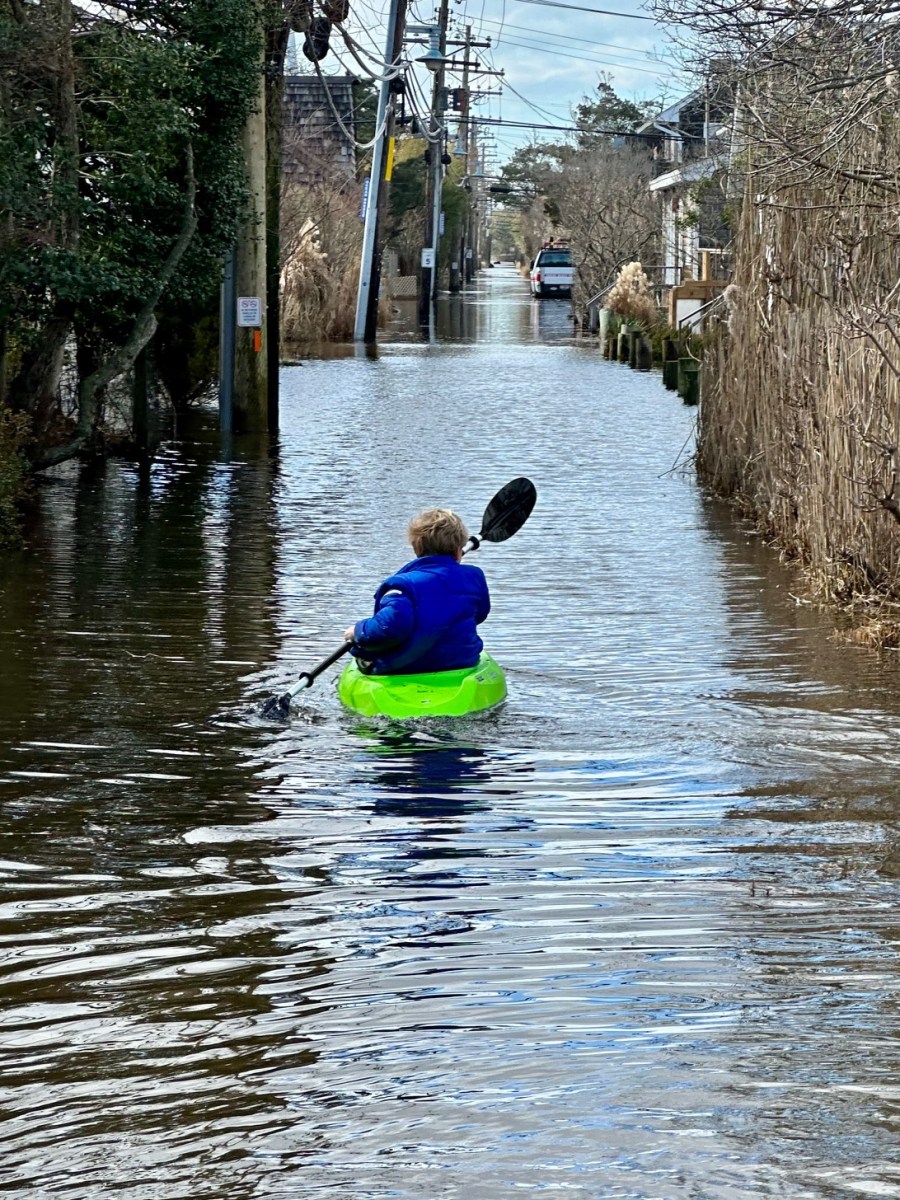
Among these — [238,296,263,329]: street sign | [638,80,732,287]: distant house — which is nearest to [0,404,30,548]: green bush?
[238,296,263,329]: street sign

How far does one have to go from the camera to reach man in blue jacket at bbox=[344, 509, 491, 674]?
28.3 feet

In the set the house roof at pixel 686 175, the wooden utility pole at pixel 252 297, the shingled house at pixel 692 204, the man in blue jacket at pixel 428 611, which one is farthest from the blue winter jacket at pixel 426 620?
the house roof at pixel 686 175

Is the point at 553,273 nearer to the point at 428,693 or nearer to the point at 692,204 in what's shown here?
the point at 692,204

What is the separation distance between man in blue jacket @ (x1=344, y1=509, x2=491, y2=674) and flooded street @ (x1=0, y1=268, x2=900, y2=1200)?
0.34 m

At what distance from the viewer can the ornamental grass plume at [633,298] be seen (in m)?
40.1

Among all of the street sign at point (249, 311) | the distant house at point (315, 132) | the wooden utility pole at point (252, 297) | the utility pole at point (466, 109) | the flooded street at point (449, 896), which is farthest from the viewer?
the utility pole at point (466, 109)

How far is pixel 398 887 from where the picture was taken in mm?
6074

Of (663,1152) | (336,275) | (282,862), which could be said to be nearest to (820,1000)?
(663,1152)

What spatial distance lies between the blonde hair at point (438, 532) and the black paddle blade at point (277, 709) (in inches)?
36.6

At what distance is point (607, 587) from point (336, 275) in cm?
3071

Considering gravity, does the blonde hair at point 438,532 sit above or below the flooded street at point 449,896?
above

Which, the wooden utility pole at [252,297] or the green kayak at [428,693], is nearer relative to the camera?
the green kayak at [428,693]

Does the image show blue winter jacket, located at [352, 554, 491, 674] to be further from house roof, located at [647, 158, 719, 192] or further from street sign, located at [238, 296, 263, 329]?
house roof, located at [647, 158, 719, 192]

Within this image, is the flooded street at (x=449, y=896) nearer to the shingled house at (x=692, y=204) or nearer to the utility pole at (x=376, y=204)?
the shingled house at (x=692, y=204)
